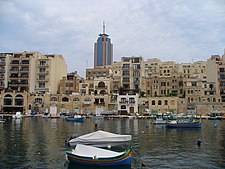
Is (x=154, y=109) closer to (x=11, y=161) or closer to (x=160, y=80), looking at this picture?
(x=160, y=80)

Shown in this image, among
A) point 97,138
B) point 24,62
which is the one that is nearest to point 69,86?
point 24,62

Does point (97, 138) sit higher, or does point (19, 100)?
point (19, 100)

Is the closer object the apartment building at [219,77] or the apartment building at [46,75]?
the apartment building at [219,77]

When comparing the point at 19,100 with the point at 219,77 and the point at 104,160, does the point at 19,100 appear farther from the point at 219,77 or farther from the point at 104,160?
the point at 104,160

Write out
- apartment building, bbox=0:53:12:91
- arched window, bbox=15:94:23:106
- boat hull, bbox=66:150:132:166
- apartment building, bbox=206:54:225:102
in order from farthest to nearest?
apartment building, bbox=0:53:12:91 < apartment building, bbox=206:54:225:102 < arched window, bbox=15:94:23:106 < boat hull, bbox=66:150:132:166

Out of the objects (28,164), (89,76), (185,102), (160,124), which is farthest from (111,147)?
(89,76)

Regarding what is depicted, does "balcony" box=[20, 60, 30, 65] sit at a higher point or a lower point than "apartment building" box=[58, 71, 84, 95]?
higher

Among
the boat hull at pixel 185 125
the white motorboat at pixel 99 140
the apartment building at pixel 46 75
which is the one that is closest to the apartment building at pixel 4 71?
the apartment building at pixel 46 75

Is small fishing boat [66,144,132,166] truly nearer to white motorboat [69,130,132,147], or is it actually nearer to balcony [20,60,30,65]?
white motorboat [69,130,132,147]

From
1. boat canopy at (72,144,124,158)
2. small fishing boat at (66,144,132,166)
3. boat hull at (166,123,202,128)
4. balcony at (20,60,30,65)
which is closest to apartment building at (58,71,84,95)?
balcony at (20,60,30,65)

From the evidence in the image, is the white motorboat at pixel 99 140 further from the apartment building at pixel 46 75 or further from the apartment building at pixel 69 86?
the apartment building at pixel 69 86

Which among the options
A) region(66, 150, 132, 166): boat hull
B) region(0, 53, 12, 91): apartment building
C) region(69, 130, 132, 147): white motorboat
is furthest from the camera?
region(0, 53, 12, 91): apartment building

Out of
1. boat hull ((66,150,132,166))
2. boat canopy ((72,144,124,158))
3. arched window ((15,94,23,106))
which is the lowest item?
boat hull ((66,150,132,166))

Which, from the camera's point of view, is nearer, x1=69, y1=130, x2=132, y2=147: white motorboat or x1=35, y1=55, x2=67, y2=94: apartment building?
x1=69, y1=130, x2=132, y2=147: white motorboat
